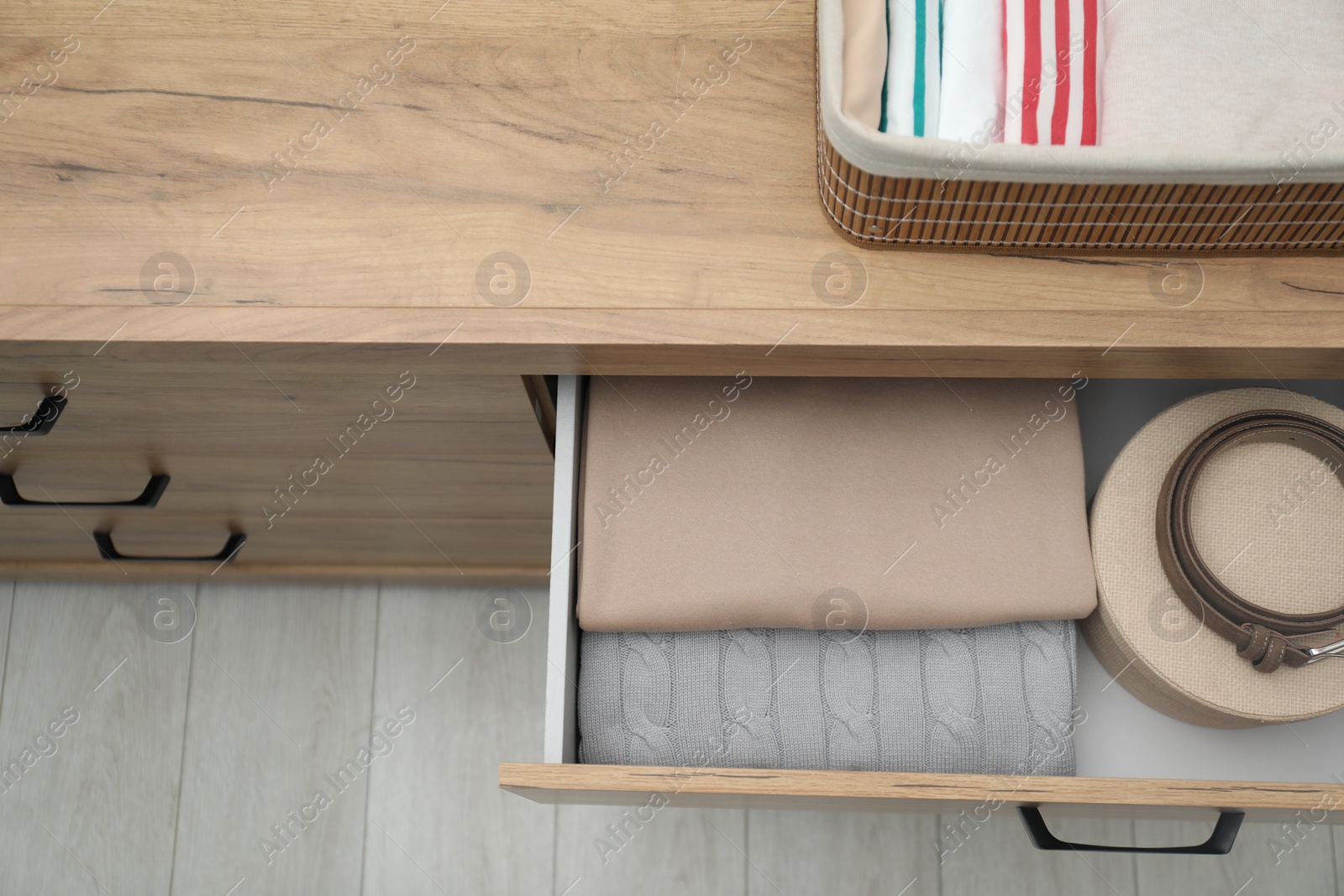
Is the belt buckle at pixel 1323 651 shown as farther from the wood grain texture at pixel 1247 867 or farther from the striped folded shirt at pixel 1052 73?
the wood grain texture at pixel 1247 867

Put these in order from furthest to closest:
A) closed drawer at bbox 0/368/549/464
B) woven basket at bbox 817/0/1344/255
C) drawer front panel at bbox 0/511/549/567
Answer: drawer front panel at bbox 0/511/549/567 < closed drawer at bbox 0/368/549/464 < woven basket at bbox 817/0/1344/255

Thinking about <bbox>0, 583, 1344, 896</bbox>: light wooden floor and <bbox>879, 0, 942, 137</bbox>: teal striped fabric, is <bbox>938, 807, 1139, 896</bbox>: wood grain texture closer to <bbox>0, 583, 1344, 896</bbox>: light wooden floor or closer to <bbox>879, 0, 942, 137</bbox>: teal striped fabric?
<bbox>0, 583, 1344, 896</bbox>: light wooden floor

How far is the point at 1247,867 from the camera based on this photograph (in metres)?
1.06

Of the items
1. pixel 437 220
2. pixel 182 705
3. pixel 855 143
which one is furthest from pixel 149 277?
pixel 182 705

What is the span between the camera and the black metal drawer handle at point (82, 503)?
0.76m

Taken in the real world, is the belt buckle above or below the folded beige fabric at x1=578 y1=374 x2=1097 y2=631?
below

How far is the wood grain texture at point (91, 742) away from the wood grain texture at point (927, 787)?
785mm

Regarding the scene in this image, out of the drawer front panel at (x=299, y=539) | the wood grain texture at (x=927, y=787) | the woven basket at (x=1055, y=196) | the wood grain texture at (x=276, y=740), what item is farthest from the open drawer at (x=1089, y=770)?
the wood grain texture at (x=276, y=740)

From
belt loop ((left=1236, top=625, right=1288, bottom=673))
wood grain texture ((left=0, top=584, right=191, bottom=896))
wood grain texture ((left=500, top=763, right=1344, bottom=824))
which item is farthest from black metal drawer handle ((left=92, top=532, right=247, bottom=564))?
belt loop ((left=1236, top=625, right=1288, bottom=673))

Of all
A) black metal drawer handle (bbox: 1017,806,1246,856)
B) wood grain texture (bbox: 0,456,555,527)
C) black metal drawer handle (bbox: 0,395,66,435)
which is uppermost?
wood grain texture (bbox: 0,456,555,527)

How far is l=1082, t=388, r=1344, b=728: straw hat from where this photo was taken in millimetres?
632

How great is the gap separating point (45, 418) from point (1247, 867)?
1.31 m

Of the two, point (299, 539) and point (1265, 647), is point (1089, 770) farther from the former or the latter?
point (299, 539)

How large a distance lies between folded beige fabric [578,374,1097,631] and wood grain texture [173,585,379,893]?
63 cm
